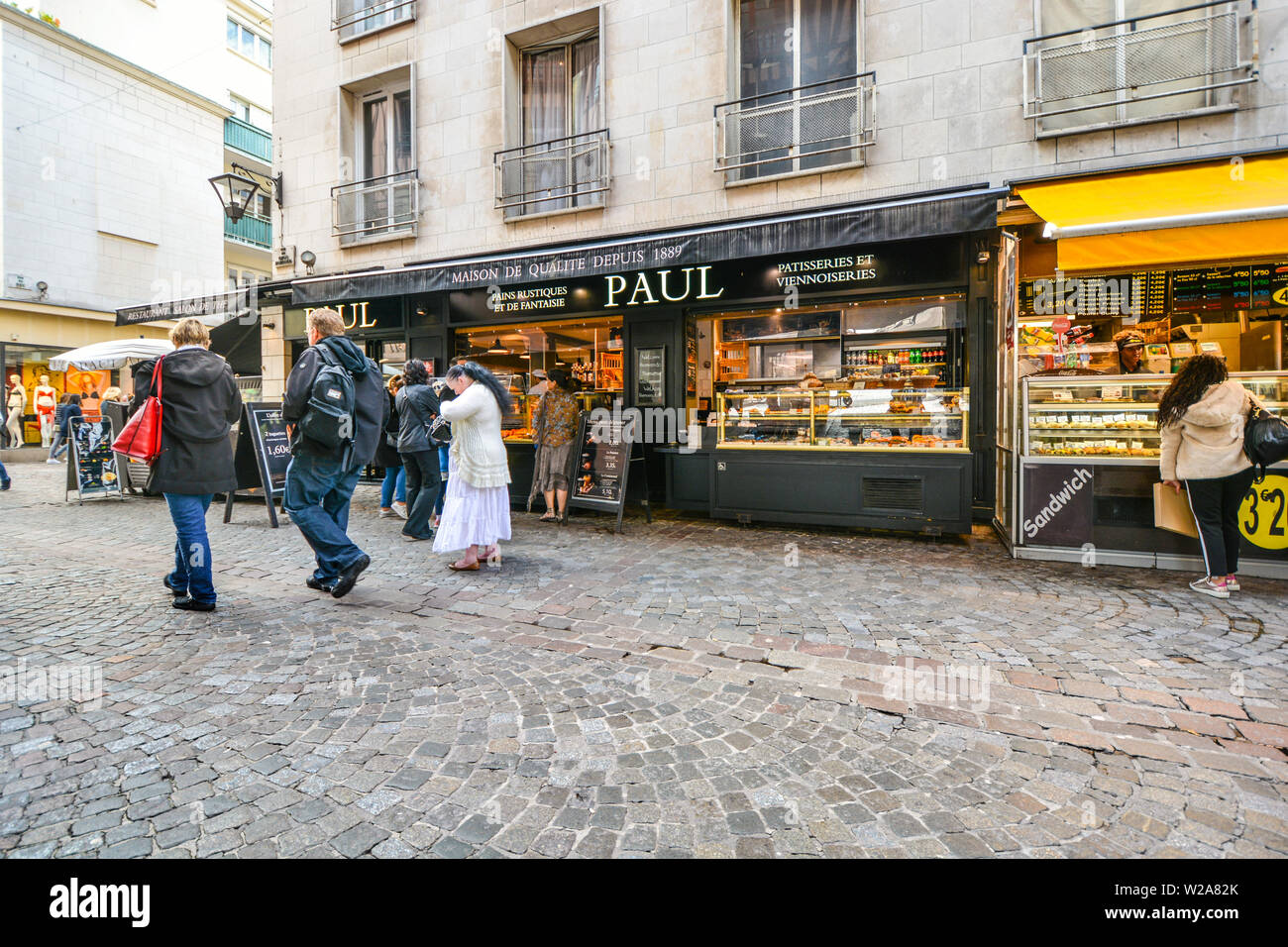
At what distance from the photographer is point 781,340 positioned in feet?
32.8

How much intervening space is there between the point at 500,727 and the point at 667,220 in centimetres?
737

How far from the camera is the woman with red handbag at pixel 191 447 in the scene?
171 inches

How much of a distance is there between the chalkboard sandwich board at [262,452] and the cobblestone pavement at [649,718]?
2730mm

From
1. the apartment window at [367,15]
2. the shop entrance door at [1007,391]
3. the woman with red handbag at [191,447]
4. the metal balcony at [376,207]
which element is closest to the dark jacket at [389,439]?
the woman with red handbag at [191,447]

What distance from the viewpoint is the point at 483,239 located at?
993 cm

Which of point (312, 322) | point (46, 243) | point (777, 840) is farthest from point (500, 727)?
point (46, 243)

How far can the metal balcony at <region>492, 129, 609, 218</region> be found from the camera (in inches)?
359

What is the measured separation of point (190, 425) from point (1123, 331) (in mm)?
9032

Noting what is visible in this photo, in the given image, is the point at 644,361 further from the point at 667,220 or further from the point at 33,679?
the point at 33,679

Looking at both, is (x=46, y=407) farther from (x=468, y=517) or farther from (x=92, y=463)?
(x=468, y=517)

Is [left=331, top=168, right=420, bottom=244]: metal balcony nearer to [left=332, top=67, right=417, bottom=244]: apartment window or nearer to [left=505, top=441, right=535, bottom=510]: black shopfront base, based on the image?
[left=332, top=67, right=417, bottom=244]: apartment window

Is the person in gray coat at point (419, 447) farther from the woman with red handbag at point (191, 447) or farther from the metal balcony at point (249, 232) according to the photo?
the metal balcony at point (249, 232)

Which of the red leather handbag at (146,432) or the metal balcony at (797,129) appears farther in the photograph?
the metal balcony at (797,129)
